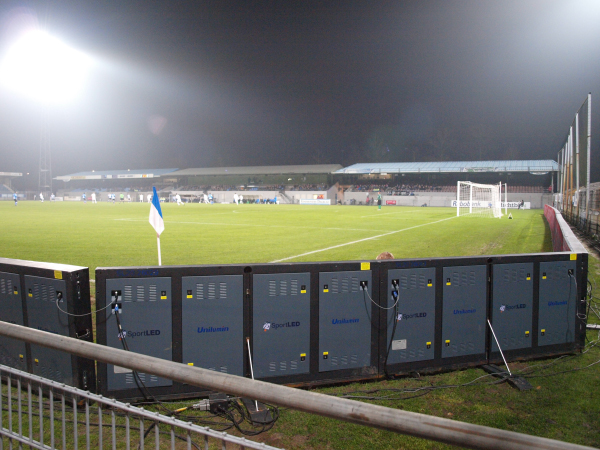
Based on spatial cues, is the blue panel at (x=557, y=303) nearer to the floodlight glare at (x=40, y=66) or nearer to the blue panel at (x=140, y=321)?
the blue panel at (x=140, y=321)

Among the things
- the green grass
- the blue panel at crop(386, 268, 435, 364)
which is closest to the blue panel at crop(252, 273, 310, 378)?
the green grass

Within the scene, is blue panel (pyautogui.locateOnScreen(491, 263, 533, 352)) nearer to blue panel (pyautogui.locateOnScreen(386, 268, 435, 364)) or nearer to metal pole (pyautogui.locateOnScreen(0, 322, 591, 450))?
blue panel (pyautogui.locateOnScreen(386, 268, 435, 364))

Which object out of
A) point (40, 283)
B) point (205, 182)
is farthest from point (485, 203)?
point (205, 182)

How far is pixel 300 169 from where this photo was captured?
3403 inches

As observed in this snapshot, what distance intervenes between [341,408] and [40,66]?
6887 cm

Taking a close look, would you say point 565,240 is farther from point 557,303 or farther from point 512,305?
point 512,305

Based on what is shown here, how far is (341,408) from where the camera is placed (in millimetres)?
1524

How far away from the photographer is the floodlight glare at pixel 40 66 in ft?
166

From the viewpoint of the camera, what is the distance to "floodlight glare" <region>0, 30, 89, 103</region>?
5046 cm

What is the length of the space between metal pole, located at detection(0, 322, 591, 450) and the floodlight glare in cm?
5974

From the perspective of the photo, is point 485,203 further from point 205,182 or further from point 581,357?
point 205,182

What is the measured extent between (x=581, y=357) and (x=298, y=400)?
5966 mm

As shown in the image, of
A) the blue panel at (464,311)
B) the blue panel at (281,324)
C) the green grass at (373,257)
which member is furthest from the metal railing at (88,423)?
the blue panel at (464,311)

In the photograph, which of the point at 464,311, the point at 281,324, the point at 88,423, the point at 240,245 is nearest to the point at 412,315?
the point at 464,311
